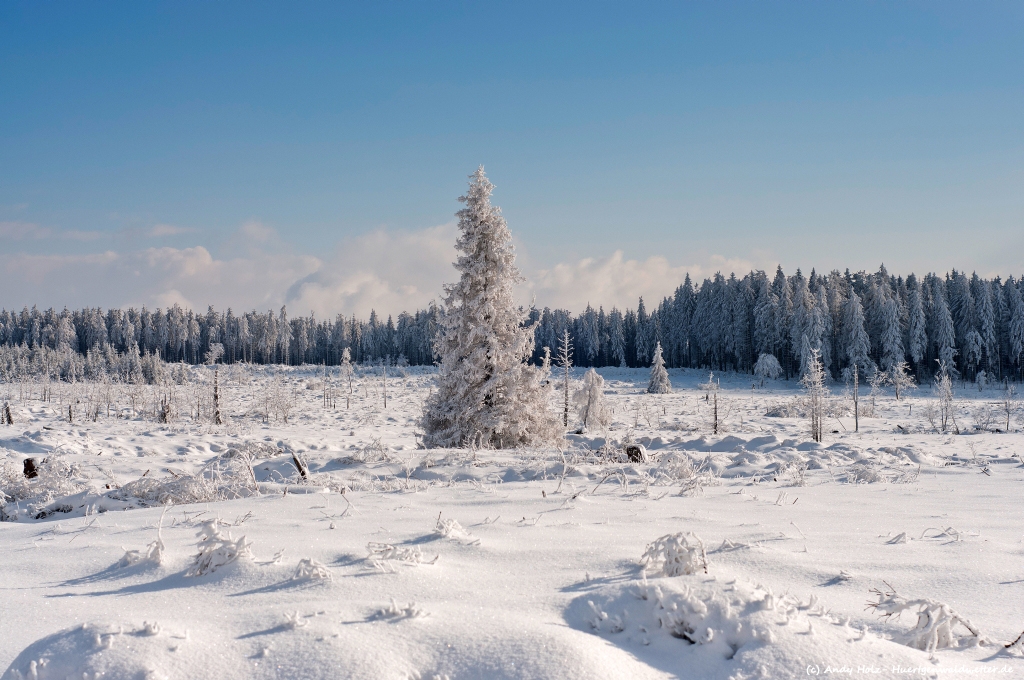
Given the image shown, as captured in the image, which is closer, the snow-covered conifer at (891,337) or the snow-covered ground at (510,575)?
the snow-covered ground at (510,575)

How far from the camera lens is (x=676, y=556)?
3.16 meters

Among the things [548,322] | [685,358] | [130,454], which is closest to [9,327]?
[548,322]

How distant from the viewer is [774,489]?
6.41 metres

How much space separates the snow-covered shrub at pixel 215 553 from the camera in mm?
3256

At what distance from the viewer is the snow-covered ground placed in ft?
7.32

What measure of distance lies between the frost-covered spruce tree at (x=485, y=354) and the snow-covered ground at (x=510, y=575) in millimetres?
5344

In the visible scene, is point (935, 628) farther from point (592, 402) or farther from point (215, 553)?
point (592, 402)

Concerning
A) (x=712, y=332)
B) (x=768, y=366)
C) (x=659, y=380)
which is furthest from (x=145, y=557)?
(x=712, y=332)

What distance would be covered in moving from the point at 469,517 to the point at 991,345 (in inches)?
2764

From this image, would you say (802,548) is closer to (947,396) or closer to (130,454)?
(130,454)

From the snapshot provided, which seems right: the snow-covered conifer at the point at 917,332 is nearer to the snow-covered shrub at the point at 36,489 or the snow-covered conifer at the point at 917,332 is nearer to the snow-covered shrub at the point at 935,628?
the snow-covered shrub at the point at 935,628

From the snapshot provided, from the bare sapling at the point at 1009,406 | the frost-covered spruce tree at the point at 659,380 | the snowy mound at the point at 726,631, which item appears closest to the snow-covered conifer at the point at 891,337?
the bare sapling at the point at 1009,406

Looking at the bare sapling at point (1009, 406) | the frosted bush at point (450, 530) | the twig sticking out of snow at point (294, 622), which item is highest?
the twig sticking out of snow at point (294, 622)

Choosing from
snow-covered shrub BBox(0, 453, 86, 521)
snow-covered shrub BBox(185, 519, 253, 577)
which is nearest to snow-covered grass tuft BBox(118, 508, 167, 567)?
snow-covered shrub BBox(185, 519, 253, 577)
